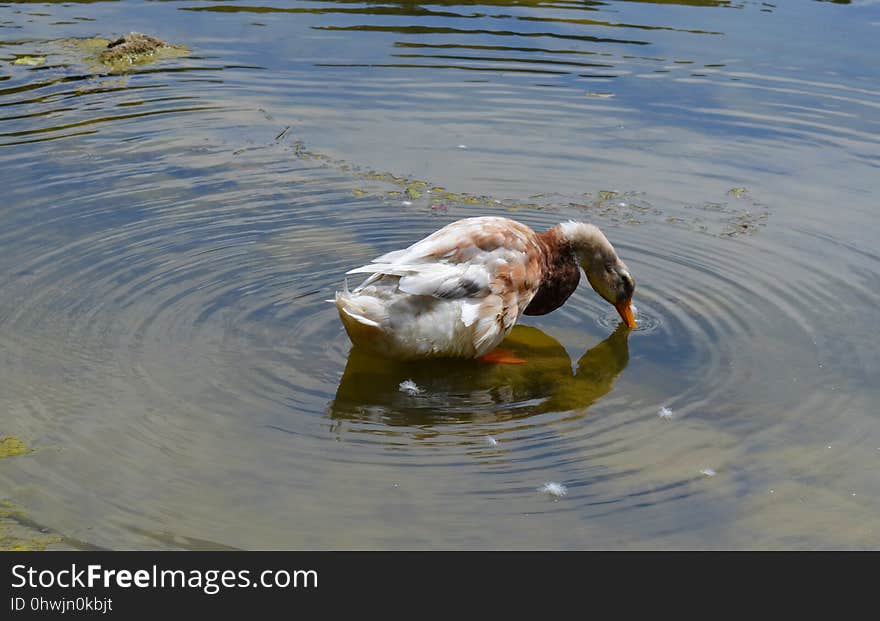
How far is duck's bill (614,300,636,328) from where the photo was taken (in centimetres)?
698

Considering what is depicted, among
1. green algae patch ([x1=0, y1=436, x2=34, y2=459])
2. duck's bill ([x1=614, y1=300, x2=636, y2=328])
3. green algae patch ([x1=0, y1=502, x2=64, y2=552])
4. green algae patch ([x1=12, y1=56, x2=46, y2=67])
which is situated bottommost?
green algae patch ([x1=0, y1=502, x2=64, y2=552])

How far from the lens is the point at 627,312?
7020 millimetres

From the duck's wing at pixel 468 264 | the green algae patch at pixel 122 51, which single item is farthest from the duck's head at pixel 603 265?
the green algae patch at pixel 122 51

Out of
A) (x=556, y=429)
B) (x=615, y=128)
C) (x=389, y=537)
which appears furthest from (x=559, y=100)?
(x=389, y=537)

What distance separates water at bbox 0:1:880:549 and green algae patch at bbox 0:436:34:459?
8 cm

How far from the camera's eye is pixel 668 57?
1193 cm

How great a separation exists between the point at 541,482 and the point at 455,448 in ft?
1.59

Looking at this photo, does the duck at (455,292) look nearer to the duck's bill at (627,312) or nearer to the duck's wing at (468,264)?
the duck's wing at (468,264)

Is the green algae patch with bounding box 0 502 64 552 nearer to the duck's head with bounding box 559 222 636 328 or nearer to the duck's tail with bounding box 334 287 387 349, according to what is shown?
the duck's tail with bounding box 334 287 387 349

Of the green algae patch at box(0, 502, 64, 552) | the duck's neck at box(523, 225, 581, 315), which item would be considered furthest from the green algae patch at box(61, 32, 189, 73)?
the green algae patch at box(0, 502, 64, 552)

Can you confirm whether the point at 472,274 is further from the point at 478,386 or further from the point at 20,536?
the point at 20,536

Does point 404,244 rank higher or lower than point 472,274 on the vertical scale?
lower

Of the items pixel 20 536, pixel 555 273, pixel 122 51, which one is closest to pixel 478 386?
pixel 555 273

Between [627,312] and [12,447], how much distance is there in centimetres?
361
